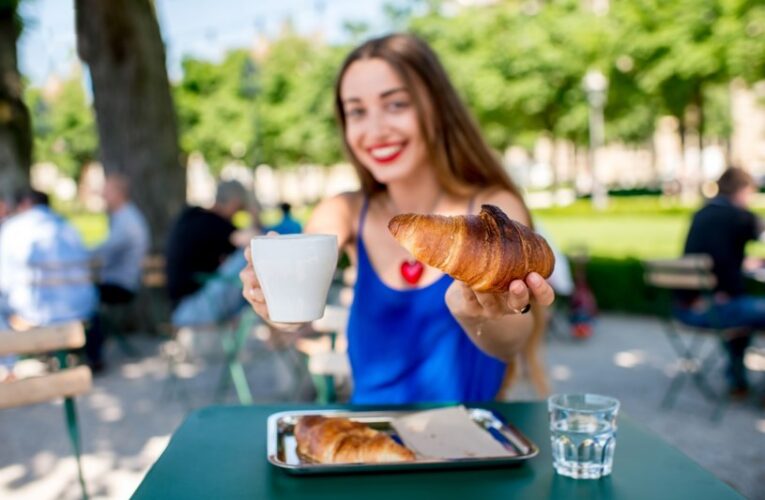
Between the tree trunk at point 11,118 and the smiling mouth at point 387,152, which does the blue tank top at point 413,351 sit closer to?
the smiling mouth at point 387,152

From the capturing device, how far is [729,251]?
19.7ft

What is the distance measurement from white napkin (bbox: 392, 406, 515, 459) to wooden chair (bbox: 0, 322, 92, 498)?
1196 millimetres

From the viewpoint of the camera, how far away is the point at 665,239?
55.3ft

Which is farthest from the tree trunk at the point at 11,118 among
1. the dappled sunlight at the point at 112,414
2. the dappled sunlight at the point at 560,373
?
the dappled sunlight at the point at 560,373

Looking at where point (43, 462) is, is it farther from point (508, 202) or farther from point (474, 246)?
point (474, 246)

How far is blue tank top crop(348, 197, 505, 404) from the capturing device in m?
2.18

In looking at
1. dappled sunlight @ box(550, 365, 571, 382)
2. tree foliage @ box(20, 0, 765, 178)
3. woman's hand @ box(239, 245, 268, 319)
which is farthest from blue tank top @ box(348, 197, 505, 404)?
tree foliage @ box(20, 0, 765, 178)

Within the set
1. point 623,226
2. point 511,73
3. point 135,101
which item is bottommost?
point 623,226

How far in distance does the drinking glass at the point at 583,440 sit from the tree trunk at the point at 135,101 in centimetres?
833

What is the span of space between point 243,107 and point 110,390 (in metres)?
34.0

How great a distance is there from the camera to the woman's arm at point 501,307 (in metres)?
1.17

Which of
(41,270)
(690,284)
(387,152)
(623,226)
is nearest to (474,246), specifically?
(387,152)

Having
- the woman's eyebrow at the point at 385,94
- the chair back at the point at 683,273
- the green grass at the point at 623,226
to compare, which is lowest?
the green grass at the point at 623,226

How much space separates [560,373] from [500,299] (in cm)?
598
